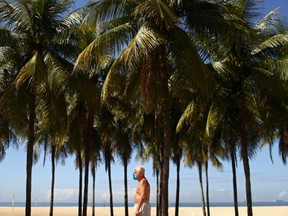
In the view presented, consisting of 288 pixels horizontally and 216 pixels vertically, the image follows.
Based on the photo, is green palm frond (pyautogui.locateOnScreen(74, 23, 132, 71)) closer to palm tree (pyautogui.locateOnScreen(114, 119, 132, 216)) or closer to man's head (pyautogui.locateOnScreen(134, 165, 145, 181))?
man's head (pyautogui.locateOnScreen(134, 165, 145, 181))

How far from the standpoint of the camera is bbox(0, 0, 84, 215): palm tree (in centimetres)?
1591

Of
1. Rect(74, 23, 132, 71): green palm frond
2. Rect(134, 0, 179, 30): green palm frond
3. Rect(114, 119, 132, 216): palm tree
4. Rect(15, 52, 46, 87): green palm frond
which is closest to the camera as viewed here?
Rect(134, 0, 179, 30): green palm frond

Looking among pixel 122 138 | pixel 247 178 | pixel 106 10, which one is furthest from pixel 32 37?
pixel 122 138

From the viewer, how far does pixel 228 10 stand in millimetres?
14977

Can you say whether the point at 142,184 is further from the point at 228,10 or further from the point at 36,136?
the point at 36,136

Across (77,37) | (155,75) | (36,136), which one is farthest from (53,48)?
(36,136)

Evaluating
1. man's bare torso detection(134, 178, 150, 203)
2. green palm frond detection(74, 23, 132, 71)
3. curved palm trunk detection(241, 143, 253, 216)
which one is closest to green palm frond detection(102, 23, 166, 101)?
green palm frond detection(74, 23, 132, 71)

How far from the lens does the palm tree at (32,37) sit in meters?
15.9

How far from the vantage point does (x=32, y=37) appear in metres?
16.4

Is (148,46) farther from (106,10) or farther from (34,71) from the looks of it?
(34,71)

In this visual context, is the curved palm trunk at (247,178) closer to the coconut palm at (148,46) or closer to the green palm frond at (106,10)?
the coconut palm at (148,46)

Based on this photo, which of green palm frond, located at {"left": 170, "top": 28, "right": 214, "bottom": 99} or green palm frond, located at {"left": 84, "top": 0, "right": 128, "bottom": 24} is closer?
green palm frond, located at {"left": 170, "top": 28, "right": 214, "bottom": 99}

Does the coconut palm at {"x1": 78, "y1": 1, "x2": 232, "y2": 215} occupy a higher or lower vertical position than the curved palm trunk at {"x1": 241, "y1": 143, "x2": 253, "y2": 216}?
higher

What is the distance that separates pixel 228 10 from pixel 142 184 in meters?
7.77
